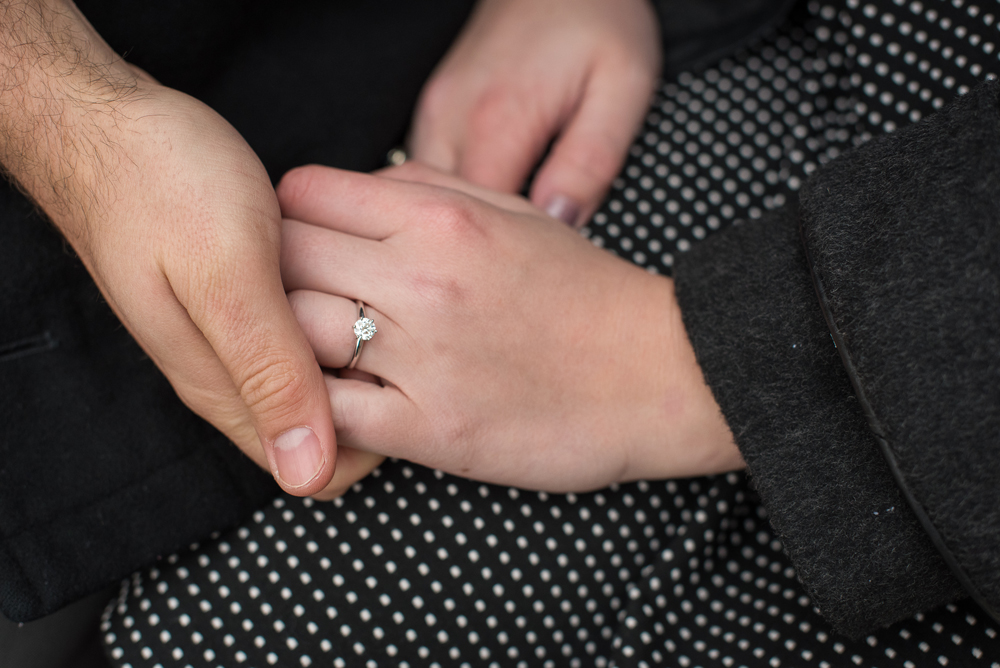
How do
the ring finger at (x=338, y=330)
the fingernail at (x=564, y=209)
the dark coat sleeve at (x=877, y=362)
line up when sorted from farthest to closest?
1. the fingernail at (x=564, y=209)
2. the ring finger at (x=338, y=330)
3. the dark coat sleeve at (x=877, y=362)

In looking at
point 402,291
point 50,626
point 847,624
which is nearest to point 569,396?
point 402,291

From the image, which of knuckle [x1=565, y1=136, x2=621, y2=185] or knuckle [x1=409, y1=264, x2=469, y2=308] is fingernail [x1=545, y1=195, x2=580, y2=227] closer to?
knuckle [x1=565, y1=136, x2=621, y2=185]

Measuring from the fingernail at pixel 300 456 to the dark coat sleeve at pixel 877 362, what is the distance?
1.18 feet

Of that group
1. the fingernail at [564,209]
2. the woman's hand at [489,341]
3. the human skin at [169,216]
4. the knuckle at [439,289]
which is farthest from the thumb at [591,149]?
the human skin at [169,216]

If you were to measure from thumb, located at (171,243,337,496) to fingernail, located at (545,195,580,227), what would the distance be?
0.36m

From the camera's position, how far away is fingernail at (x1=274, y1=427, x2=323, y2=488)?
1.88ft

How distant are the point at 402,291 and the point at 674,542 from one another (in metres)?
0.39

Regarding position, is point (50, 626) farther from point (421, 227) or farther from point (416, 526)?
point (421, 227)

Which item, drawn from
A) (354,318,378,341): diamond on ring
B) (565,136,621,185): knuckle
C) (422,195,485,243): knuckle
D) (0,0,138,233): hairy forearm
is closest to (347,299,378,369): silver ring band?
(354,318,378,341): diamond on ring

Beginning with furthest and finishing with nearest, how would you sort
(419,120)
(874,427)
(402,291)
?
(419,120)
(402,291)
(874,427)

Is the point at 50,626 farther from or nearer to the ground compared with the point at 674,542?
nearer to the ground

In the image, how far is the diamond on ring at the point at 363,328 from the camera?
24.4 inches

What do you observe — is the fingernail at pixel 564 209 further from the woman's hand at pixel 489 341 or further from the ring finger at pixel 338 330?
the ring finger at pixel 338 330

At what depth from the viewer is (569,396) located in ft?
2.23
